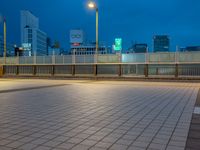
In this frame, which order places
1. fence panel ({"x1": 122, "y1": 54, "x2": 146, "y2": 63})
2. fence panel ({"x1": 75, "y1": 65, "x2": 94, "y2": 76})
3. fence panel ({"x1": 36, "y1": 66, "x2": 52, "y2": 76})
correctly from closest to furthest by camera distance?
fence panel ({"x1": 122, "y1": 54, "x2": 146, "y2": 63}) → fence panel ({"x1": 75, "y1": 65, "x2": 94, "y2": 76}) → fence panel ({"x1": 36, "y1": 66, "x2": 52, "y2": 76})

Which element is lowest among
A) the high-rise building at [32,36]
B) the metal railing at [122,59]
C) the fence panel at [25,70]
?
the fence panel at [25,70]

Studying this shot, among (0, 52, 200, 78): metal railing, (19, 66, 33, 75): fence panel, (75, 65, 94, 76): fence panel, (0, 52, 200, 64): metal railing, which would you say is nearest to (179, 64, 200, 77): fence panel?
(0, 52, 200, 78): metal railing

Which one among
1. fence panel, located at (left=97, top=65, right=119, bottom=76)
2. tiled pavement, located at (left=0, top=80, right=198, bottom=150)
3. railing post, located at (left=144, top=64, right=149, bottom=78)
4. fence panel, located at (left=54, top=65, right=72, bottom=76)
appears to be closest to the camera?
tiled pavement, located at (left=0, top=80, right=198, bottom=150)

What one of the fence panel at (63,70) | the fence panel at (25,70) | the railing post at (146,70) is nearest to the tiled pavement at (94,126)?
the railing post at (146,70)

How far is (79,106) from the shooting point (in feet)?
32.9

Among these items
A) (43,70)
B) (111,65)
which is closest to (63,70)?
(43,70)

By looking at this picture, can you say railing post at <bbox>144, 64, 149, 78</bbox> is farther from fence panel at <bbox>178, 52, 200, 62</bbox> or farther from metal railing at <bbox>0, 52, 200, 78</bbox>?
fence panel at <bbox>178, 52, 200, 62</bbox>

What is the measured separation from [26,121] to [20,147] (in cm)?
239

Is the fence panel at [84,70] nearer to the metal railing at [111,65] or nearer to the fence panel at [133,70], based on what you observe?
the metal railing at [111,65]

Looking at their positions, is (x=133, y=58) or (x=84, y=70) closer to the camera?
(x=133, y=58)

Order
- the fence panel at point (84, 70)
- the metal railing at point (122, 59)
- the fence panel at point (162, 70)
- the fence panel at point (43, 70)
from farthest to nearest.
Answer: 1. the fence panel at point (43, 70)
2. the fence panel at point (84, 70)
3. the fence panel at point (162, 70)
4. the metal railing at point (122, 59)

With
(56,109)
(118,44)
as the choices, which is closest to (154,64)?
(56,109)

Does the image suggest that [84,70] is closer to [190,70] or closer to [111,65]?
[111,65]

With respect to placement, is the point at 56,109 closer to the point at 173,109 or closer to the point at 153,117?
the point at 153,117
